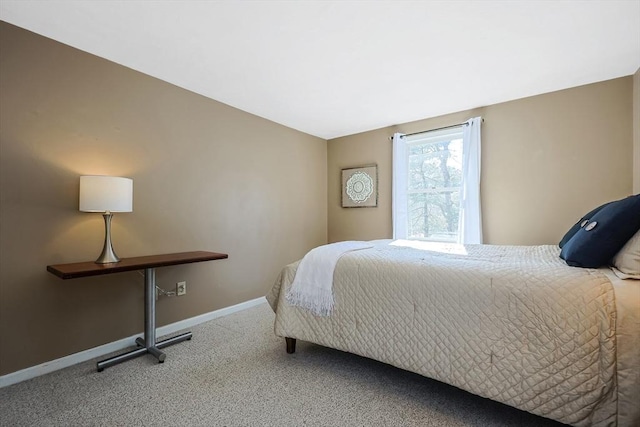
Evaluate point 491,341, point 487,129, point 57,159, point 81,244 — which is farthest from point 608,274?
point 57,159

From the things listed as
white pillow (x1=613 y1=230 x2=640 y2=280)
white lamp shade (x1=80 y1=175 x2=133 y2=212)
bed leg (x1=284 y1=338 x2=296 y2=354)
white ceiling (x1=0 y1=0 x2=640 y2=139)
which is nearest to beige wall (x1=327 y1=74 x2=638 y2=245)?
white ceiling (x1=0 y1=0 x2=640 y2=139)

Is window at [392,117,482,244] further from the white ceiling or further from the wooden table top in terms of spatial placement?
the wooden table top

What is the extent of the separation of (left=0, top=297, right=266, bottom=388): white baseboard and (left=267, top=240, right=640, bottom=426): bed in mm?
1549

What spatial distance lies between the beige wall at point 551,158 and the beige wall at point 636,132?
4 cm

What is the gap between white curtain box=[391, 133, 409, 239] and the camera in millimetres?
3738

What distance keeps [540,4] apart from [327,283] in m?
2.15

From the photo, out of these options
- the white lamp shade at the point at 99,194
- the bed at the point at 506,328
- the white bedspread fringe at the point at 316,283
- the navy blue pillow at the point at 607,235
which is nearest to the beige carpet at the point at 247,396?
the bed at the point at 506,328

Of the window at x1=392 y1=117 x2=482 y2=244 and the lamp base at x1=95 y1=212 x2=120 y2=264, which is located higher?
the window at x1=392 y1=117 x2=482 y2=244

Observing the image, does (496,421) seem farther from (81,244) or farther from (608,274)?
(81,244)

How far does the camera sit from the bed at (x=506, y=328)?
112cm

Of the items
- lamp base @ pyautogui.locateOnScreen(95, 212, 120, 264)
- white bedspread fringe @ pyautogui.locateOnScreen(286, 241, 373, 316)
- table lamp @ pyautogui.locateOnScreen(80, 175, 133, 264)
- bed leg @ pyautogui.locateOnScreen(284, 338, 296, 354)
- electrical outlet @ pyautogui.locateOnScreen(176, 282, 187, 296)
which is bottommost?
bed leg @ pyautogui.locateOnScreen(284, 338, 296, 354)

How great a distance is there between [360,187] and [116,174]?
2895 mm

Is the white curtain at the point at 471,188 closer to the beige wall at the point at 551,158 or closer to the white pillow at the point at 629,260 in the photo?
the beige wall at the point at 551,158

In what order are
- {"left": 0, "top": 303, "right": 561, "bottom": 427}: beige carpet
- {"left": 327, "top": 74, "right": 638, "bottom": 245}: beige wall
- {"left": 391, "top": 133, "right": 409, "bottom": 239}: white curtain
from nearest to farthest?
{"left": 0, "top": 303, "right": 561, "bottom": 427}: beige carpet < {"left": 327, "top": 74, "right": 638, "bottom": 245}: beige wall < {"left": 391, "top": 133, "right": 409, "bottom": 239}: white curtain
